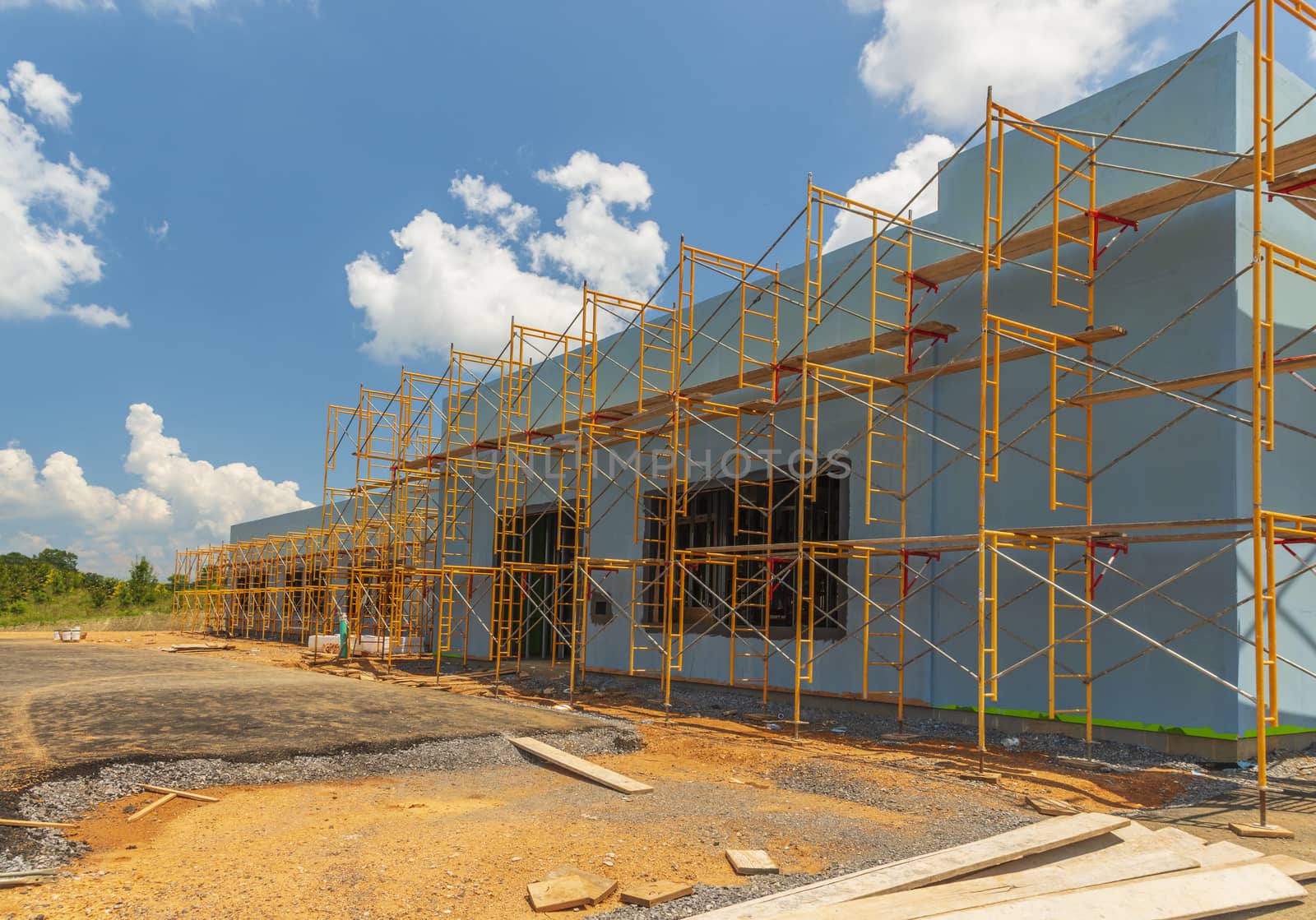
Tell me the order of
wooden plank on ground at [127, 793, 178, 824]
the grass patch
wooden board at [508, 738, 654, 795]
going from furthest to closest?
the grass patch
wooden board at [508, 738, 654, 795]
wooden plank on ground at [127, 793, 178, 824]

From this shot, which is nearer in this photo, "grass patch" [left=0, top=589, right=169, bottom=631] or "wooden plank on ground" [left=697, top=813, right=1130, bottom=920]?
"wooden plank on ground" [left=697, top=813, right=1130, bottom=920]

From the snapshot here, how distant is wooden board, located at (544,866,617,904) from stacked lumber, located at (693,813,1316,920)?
0.73 m

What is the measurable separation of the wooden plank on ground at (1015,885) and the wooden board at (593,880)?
109 cm

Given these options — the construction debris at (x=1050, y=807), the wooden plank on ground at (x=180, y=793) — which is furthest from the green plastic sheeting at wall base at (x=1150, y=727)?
Result: the wooden plank on ground at (x=180, y=793)

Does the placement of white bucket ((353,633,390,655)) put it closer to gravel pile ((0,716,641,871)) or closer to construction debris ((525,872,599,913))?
gravel pile ((0,716,641,871))

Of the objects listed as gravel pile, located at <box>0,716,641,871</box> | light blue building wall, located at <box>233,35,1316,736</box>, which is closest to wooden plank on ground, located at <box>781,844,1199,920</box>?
light blue building wall, located at <box>233,35,1316,736</box>

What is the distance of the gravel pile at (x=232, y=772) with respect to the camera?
5.94m

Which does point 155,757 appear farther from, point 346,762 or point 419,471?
point 419,471

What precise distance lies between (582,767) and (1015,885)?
446 centimetres

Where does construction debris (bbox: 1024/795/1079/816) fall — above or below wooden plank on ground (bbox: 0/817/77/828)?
above

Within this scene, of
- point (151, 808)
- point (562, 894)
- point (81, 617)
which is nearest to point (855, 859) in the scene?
point (562, 894)

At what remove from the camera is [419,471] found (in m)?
22.9

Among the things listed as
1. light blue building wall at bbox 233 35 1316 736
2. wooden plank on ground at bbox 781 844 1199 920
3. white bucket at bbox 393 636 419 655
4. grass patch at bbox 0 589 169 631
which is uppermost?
light blue building wall at bbox 233 35 1316 736

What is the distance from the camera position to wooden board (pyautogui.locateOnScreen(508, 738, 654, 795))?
7.87m
